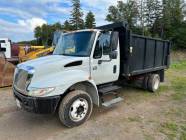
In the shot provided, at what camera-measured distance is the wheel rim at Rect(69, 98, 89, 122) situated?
4.91m

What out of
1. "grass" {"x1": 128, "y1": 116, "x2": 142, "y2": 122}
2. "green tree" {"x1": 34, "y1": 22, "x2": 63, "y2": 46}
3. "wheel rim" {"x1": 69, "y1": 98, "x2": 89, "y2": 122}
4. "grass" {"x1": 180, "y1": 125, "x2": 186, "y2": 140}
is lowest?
"grass" {"x1": 180, "y1": 125, "x2": 186, "y2": 140}

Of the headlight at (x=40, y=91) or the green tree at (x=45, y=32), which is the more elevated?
the green tree at (x=45, y=32)

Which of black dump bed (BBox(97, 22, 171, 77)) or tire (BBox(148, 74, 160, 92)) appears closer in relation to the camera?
black dump bed (BBox(97, 22, 171, 77))

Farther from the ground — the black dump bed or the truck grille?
the black dump bed

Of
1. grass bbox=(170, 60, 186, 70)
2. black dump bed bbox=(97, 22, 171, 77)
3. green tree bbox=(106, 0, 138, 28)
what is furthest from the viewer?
green tree bbox=(106, 0, 138, 28)

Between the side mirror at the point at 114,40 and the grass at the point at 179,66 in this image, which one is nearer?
the side mirror at the point at 114,40

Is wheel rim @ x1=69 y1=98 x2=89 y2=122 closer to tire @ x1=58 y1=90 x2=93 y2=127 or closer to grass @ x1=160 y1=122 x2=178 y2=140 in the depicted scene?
tire @ x1=58 y1=90 x2=93 y2=127

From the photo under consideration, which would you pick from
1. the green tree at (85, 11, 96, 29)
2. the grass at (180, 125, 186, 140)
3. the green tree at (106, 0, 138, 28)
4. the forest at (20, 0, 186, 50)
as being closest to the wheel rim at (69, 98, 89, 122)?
the grass at (180, 125, 186, 140)

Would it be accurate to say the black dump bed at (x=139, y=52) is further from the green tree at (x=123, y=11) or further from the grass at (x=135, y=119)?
the green tree at (x=123, y=11)

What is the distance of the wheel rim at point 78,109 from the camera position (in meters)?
4.91

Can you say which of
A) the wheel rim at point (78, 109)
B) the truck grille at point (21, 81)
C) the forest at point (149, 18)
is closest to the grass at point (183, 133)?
the wheel rim at point (78, 109)

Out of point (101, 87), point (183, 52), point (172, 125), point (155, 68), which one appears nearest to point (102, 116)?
point (101, 87)

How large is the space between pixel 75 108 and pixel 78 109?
0.10m

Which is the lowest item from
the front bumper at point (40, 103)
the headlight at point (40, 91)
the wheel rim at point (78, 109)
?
the wheel rim at point (78, 109)
